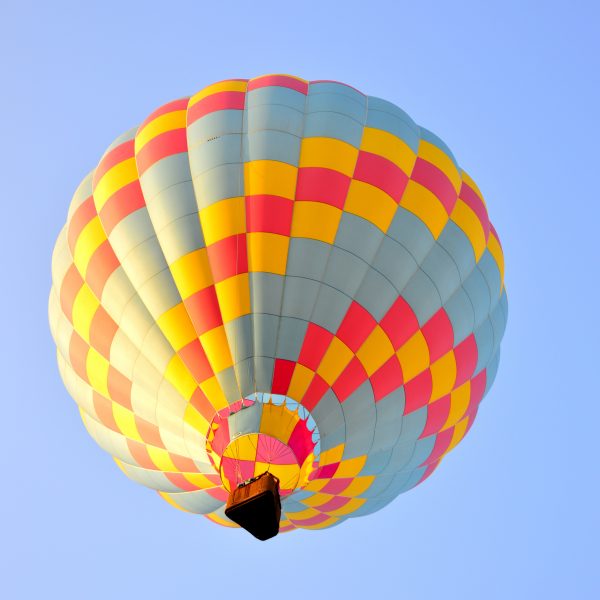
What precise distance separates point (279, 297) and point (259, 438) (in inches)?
52.2

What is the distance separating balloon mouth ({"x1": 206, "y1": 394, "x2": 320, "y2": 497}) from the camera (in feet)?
28.6

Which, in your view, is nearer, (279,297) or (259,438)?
(259,438)

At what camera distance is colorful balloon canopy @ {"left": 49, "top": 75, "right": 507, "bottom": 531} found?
8.90m

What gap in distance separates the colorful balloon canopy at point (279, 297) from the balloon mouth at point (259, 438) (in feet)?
0.06

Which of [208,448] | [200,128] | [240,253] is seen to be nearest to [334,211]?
[240,253]

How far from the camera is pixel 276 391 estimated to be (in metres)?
8.77

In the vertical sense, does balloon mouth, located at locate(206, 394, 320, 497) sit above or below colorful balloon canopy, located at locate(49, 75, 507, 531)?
below

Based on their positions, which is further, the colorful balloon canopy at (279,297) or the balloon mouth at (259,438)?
the colorful balloon canopy at (279,297)

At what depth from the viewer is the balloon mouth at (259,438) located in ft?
28.6

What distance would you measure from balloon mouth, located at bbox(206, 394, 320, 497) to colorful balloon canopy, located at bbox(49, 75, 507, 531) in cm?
2

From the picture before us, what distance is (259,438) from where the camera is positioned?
28.6 ft

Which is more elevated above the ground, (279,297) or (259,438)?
(279,297)

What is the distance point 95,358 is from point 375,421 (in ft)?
9.70

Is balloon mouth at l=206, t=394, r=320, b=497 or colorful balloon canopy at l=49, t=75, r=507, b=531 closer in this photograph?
balloon mouth at l=206, t=394, r=320, b=497
